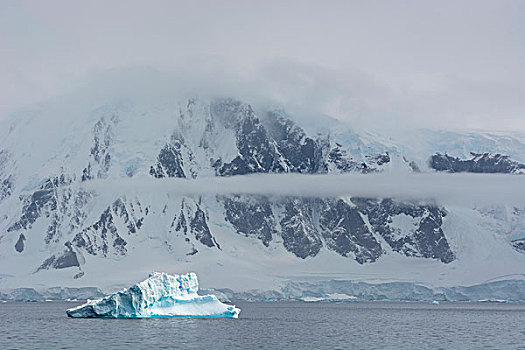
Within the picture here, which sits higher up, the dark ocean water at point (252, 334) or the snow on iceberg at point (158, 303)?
the snow on iceberg at point (158, 303)

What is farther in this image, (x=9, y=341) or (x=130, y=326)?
(x=130, y=326)

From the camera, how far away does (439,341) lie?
331 feet

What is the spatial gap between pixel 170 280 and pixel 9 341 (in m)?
40.2

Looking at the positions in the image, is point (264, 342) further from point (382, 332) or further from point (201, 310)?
point (201, 310)

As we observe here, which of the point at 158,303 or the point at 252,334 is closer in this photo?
the point at 252,334

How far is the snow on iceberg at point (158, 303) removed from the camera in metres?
123

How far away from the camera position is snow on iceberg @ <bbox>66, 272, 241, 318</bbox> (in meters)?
123

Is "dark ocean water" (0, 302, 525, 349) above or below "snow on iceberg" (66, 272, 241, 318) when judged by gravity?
below

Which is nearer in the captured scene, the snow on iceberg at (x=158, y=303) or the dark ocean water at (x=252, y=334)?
the dark ocean water at (x=252, y=334)

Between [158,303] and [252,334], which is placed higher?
[158,303]

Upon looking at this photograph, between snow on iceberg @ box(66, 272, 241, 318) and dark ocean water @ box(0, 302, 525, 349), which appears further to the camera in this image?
snow on iceberg @ box(66, 272, 241, 318)

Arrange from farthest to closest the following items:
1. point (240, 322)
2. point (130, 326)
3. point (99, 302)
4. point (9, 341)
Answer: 1. point (240, 322)
2. point (99, 302)
3. point (130, 326)
4. point (9, 341)

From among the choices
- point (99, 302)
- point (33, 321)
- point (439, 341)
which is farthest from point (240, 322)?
point (439, 341)

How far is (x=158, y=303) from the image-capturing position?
432 ft
